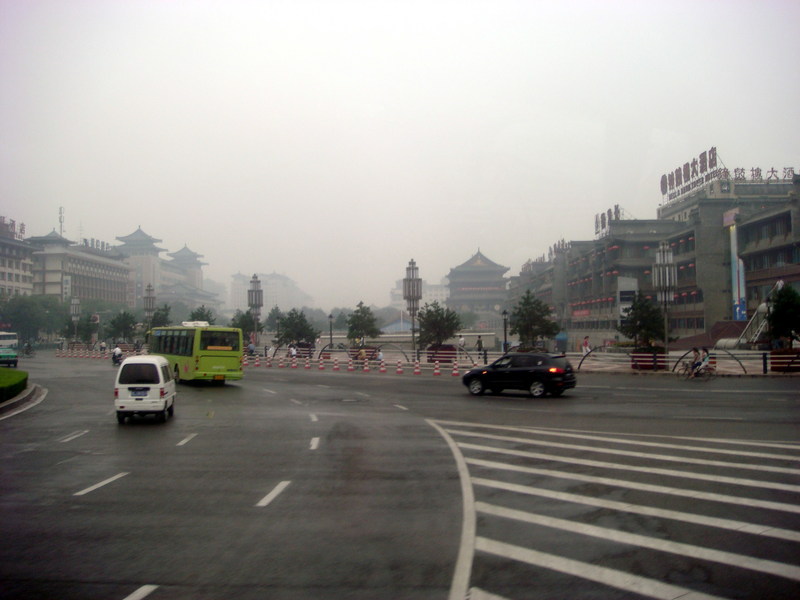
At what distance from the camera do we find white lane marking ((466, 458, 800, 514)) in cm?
911

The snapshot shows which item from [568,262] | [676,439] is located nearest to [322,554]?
[676,439]

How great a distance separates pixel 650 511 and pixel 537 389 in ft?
58.3

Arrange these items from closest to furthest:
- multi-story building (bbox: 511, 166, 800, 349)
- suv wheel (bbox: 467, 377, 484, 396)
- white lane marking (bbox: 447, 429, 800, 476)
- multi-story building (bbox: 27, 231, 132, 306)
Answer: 1. white lane marking (bbox: 447, 429, 800, 476)
2. suv wheel (bbox: 467, 377, 484, 396)
3. multi-story building (bbox: 511, 166, 800, 349)
4. multi-story building (bbox: 27, 231, 132, 306)

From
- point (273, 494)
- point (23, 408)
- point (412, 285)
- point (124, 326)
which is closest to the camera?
point (273, 494)

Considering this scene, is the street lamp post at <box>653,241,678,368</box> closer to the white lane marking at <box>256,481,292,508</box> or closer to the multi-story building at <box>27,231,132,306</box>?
the white lane marking at <box>256,481,292,508</box>

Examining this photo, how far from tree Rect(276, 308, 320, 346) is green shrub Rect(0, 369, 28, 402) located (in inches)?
1572

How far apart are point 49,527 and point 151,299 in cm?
7934

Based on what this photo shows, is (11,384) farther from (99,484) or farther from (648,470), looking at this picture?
(648,470)

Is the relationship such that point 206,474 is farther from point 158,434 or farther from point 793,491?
point 793,491

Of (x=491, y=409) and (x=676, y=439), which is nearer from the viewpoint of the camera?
(x=676, y=439)

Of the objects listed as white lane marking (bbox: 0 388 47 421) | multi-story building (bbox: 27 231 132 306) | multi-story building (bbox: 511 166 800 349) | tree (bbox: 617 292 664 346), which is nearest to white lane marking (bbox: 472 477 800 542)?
white lane marking (bbox: 0 388 47 421)

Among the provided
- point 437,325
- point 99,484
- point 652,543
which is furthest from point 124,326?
point 652,543

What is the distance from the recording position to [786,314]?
40.4m

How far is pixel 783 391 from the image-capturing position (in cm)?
2680
